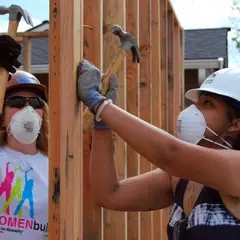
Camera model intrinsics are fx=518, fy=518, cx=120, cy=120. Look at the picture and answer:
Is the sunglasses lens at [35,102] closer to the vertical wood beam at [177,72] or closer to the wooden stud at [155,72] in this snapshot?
the wooden stud at [155,72]

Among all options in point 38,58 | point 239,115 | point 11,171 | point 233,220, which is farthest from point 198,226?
point 38,58

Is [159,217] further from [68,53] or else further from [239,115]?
[68,53]

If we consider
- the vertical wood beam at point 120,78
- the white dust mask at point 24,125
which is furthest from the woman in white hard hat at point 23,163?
the vertical wood beam at point 120,78

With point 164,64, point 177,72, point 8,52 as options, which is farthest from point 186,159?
point 177,72

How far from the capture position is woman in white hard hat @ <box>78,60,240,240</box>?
186cm

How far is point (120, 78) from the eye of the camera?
3.10m

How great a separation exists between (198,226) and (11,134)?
998 mm

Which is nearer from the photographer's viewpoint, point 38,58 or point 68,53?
point 68,53

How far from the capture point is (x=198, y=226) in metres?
2.02

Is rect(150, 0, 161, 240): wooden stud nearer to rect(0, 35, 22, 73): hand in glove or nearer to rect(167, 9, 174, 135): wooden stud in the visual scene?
rect(167, 9, 174, 135): wooden stud

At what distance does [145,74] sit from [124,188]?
1.72 metres

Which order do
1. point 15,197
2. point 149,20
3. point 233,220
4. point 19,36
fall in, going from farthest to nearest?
point 19,36 → point 149,20 → point 15,197 → point 233,220

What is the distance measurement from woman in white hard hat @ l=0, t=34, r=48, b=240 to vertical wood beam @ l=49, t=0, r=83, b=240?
51 centimetres

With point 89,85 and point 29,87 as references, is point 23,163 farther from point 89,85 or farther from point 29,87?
point 89,85
